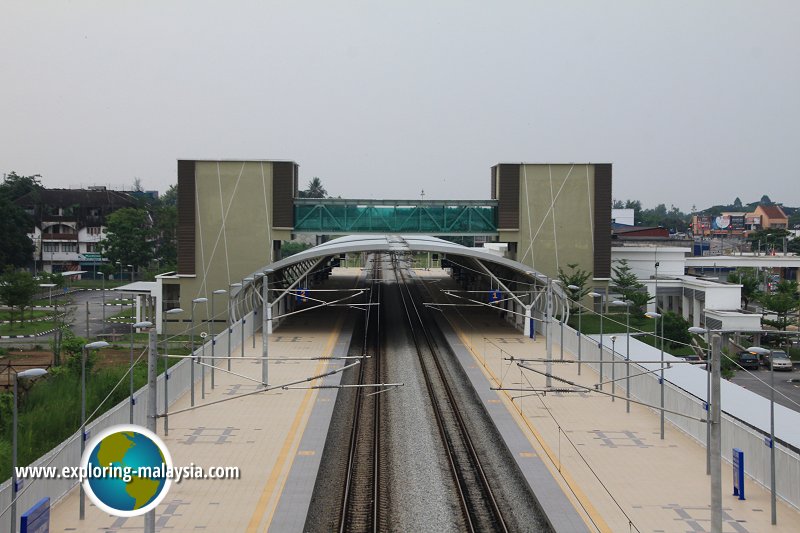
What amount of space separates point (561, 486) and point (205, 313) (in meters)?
35.7

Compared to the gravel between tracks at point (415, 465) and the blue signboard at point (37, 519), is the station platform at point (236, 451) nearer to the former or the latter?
the blue signboard at point (37, 519)

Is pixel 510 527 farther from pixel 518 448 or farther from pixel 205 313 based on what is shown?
pixel 205 313

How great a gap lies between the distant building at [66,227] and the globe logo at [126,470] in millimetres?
75289

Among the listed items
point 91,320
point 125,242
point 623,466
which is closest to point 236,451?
point 623,466

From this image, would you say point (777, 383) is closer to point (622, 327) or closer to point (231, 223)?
point (622, 327)

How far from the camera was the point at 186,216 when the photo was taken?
170 ft

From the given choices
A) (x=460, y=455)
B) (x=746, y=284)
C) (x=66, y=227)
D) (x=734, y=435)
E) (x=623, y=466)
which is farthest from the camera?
(x=66, y=227)

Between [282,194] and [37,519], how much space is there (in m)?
38.5

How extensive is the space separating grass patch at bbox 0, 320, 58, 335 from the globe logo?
35.8m

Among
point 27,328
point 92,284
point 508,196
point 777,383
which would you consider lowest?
point 777,383

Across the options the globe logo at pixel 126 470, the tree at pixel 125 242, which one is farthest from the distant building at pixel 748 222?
the globe logo at pixel 126 470

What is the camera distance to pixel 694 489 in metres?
18.8

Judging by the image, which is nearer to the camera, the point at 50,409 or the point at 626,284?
the point at 50,409

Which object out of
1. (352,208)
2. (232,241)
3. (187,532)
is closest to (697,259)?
(352,208)
